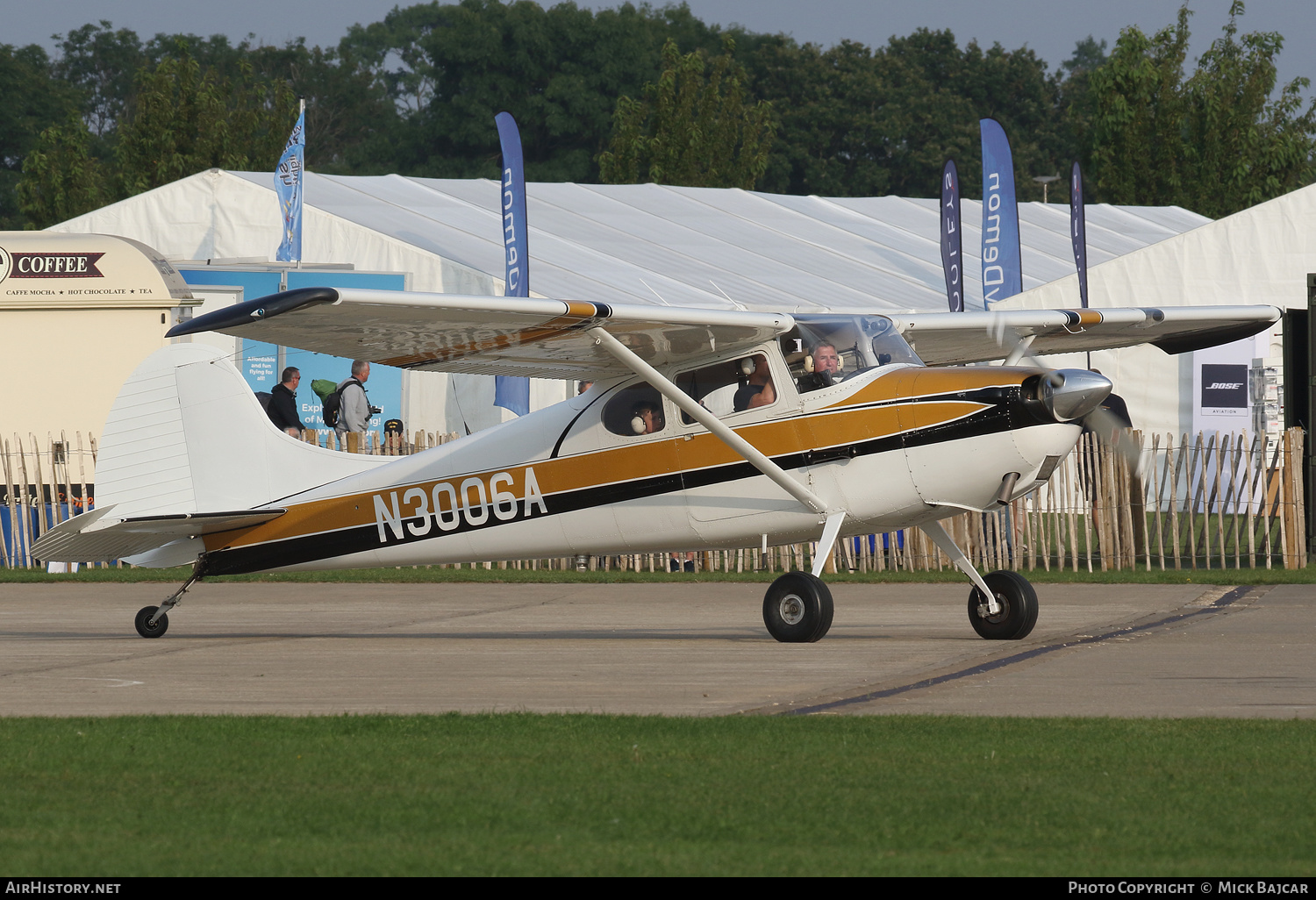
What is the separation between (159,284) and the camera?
888 inches

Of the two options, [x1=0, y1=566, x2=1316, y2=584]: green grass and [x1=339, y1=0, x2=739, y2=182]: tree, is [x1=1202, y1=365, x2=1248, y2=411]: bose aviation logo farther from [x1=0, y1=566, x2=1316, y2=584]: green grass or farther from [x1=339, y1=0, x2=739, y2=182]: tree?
[x1=339, y1=0, x2=739, y2=182]: tree

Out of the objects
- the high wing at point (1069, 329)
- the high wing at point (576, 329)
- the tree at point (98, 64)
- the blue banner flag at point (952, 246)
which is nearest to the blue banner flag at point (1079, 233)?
the blue banner flag at point (952, 246)

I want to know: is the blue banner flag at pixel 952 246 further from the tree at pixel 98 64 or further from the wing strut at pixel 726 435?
the tree at pixel 98 64

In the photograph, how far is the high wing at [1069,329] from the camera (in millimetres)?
12812

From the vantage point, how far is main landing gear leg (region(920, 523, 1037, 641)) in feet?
38.7

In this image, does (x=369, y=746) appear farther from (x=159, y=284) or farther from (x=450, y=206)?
(x=450, y=206)

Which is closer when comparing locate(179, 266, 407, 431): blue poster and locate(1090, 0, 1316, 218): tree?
locate(179, 266, 407, 431): blue poster

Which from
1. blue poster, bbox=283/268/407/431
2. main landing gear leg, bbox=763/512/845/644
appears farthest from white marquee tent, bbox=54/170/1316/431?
main landing gear leg, bbox=763/512/845/644

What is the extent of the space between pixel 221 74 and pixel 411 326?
3199 inches

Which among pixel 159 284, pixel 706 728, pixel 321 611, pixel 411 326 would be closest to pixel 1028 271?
pixel 159 284

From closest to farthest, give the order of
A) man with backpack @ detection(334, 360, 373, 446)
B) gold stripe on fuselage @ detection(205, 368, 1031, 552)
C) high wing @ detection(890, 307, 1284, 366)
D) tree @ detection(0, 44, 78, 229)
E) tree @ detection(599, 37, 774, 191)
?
gold stripe on fuselage @ detection(205, 368, 1031, 552) < high wing @ detection(890, 307, 1284, 366) < man with backpack @ detection(334, 360, 373, 446) < tree @ detection(599, 37, 774, 191) < tree @ detection(0, 44, 78, 229)

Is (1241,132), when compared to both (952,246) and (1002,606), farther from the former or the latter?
(1002,606)

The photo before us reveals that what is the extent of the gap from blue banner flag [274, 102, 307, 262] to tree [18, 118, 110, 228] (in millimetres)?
17945

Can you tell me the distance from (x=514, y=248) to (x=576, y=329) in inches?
405
